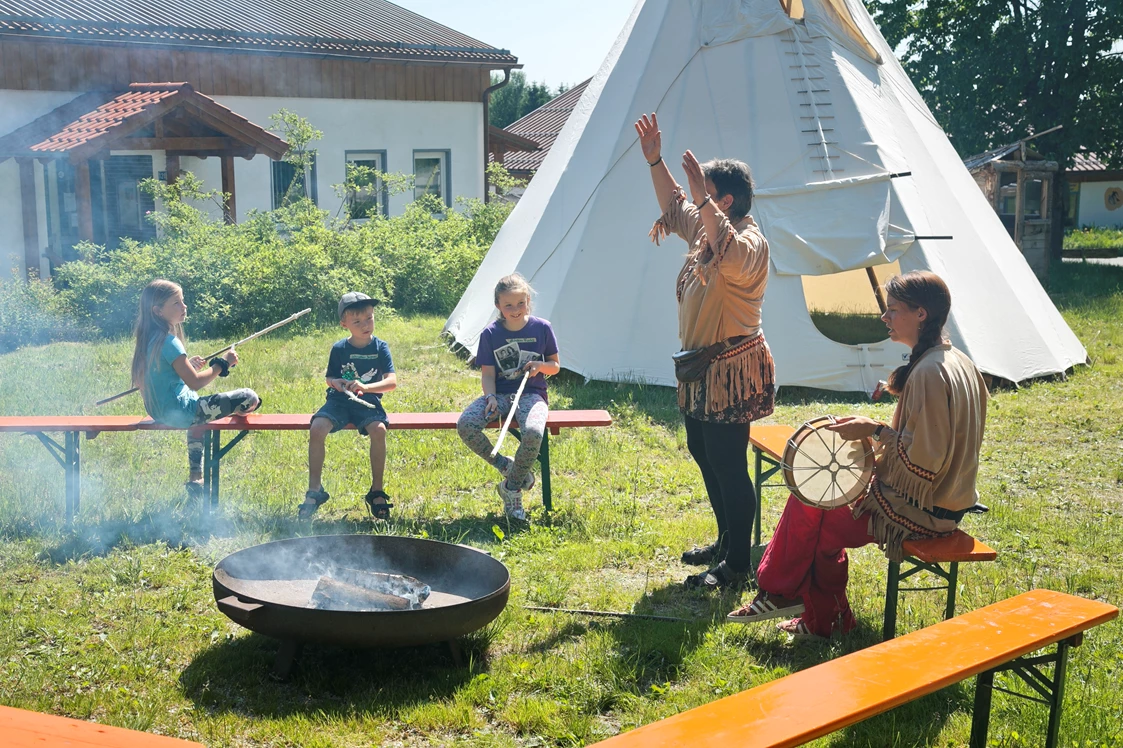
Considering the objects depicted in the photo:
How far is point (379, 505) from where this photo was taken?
545 centimetres

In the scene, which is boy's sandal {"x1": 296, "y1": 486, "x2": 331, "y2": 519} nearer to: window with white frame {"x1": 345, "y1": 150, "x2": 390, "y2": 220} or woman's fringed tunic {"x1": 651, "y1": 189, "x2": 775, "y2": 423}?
woman's fringed tunic {"x1": 651, "y1": 189, "x2": 775, "y2": 423}

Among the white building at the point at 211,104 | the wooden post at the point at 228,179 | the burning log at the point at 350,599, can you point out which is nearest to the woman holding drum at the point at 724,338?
the burning log at the point at 350,599

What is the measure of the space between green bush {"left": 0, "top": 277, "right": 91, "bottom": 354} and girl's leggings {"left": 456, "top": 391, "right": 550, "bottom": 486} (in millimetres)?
6298

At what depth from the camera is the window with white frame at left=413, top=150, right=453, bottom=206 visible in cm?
1914

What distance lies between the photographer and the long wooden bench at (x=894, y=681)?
2613 millimetres

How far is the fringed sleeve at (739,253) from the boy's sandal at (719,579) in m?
1.23

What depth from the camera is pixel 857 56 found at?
9.25 m

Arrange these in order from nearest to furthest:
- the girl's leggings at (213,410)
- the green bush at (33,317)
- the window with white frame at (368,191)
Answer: the girl's leggings at (213,410), the green bush at (33,317), the window with white frame at (368,191)

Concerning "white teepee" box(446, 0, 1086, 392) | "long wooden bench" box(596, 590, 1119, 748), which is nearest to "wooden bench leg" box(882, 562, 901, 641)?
"long wooden bench" box(596, 590, 1119, 748)

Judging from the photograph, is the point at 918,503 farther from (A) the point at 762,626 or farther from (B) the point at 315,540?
(B) the point at 315,540

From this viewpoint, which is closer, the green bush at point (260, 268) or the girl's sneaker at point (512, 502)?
the girl's sneaker at point (512, 502)

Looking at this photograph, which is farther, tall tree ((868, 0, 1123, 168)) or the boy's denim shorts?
tall tree ((868, 0, 1123, 168))

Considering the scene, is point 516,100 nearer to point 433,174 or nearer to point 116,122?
point 433,174

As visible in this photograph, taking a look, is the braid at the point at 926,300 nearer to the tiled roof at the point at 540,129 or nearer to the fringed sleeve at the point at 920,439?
the fringed sleeve at the point at 920,439
